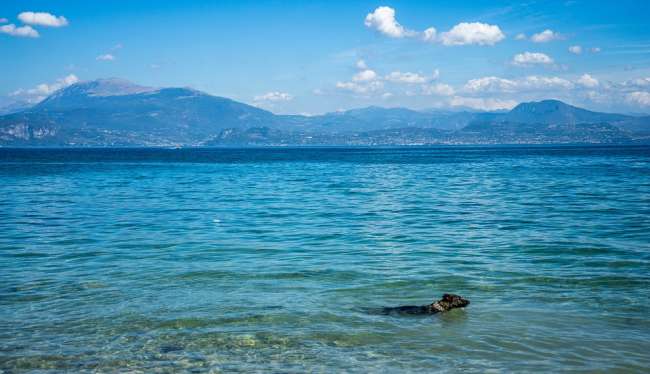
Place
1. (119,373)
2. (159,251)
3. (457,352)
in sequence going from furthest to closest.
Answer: (159,251)
(457,352)
(119,373)

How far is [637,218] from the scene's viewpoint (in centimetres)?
2817

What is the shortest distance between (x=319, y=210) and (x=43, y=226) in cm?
1557

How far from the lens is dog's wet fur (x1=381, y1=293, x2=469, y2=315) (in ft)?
42.7

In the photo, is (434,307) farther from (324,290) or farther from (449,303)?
(324,290)

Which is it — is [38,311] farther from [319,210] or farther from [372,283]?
[319,210]

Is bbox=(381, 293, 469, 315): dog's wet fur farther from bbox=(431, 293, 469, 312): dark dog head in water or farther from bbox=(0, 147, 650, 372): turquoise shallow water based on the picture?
bbox=(0, 147, 650, 372): turquoise shallow water

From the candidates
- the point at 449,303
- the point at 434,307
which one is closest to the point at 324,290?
the point at 434,307

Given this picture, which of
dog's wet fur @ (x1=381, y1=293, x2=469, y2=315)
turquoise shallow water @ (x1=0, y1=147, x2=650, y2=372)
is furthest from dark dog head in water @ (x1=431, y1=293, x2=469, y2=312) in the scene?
turquoise shallow water @ (x1=0, y1=147, x2=650, y2=372)

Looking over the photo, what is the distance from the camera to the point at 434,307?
42.8ft

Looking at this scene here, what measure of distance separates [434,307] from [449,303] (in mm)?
432

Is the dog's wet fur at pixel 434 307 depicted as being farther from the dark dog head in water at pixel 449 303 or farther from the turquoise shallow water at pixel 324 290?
the turquoise shallow water at pixel 324 290

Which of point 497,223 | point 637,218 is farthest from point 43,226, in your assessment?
point 637,218

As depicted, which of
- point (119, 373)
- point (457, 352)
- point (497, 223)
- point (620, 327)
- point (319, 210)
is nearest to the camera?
point (119, 373)

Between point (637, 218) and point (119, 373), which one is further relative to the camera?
point (637, 218)
